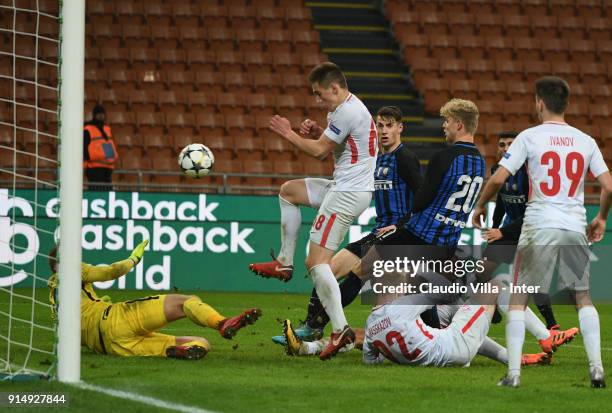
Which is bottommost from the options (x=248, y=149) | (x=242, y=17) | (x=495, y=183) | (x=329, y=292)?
(x=329, y=292)

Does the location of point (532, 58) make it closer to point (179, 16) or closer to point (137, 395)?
point (179, 16)

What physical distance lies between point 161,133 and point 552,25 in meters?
8.74

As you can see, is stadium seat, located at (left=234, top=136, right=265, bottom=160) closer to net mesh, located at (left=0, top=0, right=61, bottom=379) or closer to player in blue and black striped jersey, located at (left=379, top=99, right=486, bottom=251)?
net mesh, located at (left=0, top=0, right=61, bottom=379)

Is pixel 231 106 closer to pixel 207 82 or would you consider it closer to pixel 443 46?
pixel 207 82

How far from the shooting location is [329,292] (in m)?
8.00

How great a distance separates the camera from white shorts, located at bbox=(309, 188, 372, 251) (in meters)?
8.10

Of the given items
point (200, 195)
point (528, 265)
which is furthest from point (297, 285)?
point (528, 265)

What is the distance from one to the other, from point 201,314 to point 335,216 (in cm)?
130

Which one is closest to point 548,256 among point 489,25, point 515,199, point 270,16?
point 515,199

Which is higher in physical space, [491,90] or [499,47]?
[499,47]

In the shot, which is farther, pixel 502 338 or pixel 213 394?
pixel 502 338

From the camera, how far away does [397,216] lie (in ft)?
29.5

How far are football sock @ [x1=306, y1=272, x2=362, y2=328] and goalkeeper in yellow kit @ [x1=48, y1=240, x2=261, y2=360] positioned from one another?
1.29 metres

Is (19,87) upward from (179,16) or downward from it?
downward
